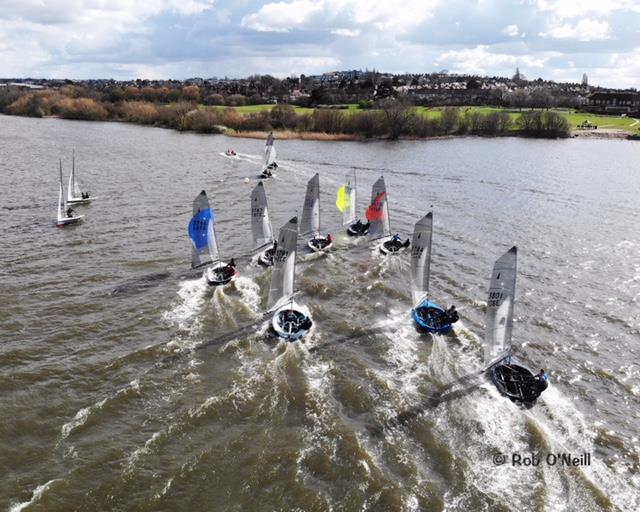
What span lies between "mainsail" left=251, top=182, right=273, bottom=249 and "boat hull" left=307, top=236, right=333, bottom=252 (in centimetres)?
493

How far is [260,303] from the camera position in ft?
114

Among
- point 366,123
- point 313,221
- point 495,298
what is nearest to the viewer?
point 495,298

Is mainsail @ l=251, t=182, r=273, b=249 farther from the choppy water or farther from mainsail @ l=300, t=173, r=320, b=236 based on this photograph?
mainsail @ l=300, t=173, r=320, b=236

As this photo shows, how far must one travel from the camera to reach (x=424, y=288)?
32438mm

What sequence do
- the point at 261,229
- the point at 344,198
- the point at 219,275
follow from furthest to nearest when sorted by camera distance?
1. the point at 344,198
2. the point at 261,229
3. the point at 219,275

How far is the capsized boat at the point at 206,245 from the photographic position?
35.7m

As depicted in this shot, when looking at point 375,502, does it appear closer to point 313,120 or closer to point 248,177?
point 248,177

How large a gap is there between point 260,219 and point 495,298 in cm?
2080

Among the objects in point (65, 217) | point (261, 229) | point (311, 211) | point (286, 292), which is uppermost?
point (311, 211)

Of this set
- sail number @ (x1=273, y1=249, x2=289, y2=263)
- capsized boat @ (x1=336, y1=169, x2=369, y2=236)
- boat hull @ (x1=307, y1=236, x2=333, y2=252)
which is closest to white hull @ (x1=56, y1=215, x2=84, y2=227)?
boat hull @ (x1=307, y1=236, x2=333, y2=252)

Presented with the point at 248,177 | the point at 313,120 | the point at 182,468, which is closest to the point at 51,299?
the point at 182,468

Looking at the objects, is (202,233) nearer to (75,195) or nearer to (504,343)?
(504,343)

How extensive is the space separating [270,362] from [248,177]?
2180 inches

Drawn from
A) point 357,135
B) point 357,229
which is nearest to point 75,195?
point 357,229
